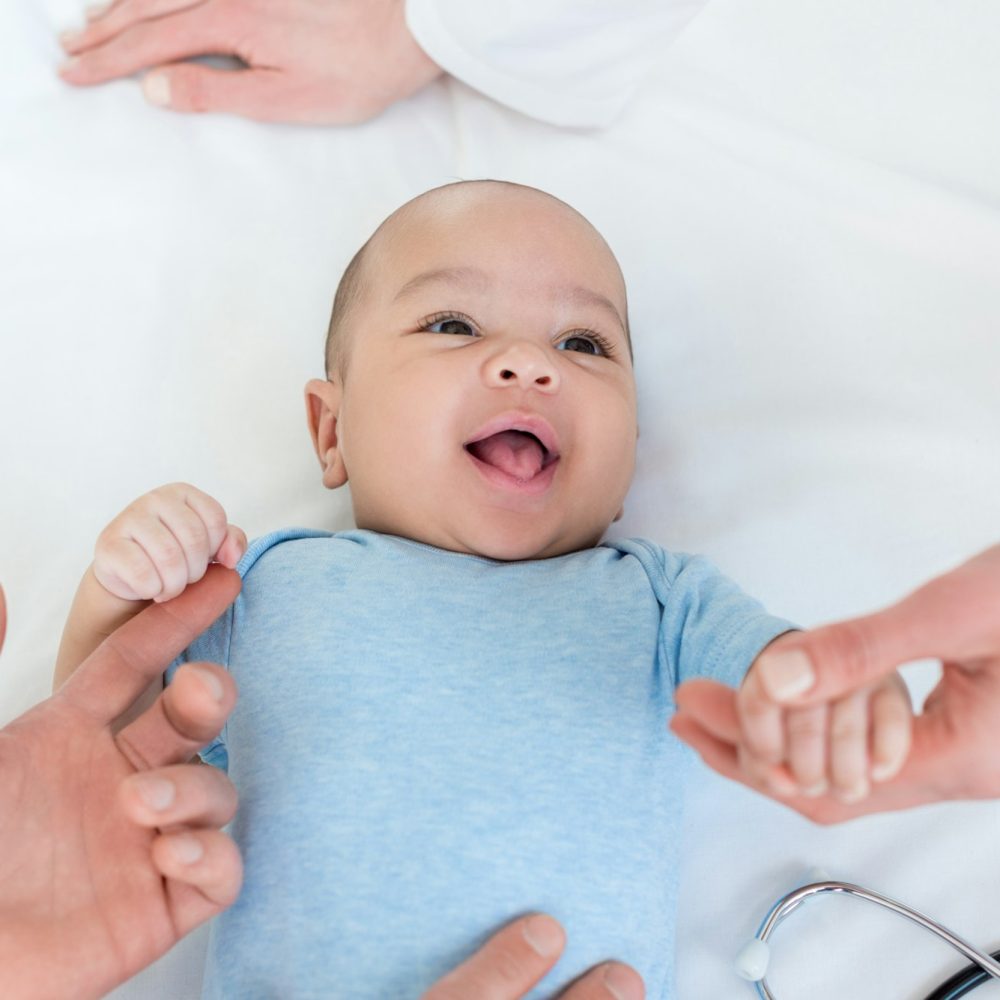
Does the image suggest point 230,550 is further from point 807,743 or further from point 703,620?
point 807,743

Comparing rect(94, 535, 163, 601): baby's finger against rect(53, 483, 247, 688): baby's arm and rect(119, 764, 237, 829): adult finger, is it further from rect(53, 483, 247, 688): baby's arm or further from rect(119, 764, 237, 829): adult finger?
rect(119, 764, 237, 829): adult finger

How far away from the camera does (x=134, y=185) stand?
1639 mm

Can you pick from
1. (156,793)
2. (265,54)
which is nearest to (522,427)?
(156,793)

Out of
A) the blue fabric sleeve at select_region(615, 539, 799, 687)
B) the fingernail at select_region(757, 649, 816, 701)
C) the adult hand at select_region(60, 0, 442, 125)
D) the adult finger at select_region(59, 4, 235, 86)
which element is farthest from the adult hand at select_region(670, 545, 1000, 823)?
the adult finger at select_region(59, 4, 235, 86)

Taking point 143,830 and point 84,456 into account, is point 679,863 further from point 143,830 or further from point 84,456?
point 84,456

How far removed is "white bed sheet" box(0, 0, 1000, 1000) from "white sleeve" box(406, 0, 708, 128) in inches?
2.3

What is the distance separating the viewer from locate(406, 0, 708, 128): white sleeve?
5.51 feet

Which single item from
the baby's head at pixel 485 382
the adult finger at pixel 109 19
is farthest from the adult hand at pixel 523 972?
the adult finger at pixel 109 19

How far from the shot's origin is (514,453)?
124cm

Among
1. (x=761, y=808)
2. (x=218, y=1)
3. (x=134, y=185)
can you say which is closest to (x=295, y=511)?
(x=134, y=185)

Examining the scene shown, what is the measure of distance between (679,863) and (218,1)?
57.8 inches

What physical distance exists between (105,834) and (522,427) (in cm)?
55

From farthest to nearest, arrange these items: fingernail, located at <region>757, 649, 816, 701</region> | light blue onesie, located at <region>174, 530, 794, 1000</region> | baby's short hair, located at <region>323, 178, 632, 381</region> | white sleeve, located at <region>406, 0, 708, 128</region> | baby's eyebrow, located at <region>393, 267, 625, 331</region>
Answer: white sleeve, located at <region>406, 0, 708, 128</region> < baby's short hair, located at <region>323, 178, 632, 381</region> < baby's eyebrow, located at <region>393, 267, 625, 331</region> < light blue onesie, located at <region>174, 530, 794, 1000</region> < fingernail, located at <region>757, 649, 816, 701</region>

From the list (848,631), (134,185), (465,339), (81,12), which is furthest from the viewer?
(81,12)
